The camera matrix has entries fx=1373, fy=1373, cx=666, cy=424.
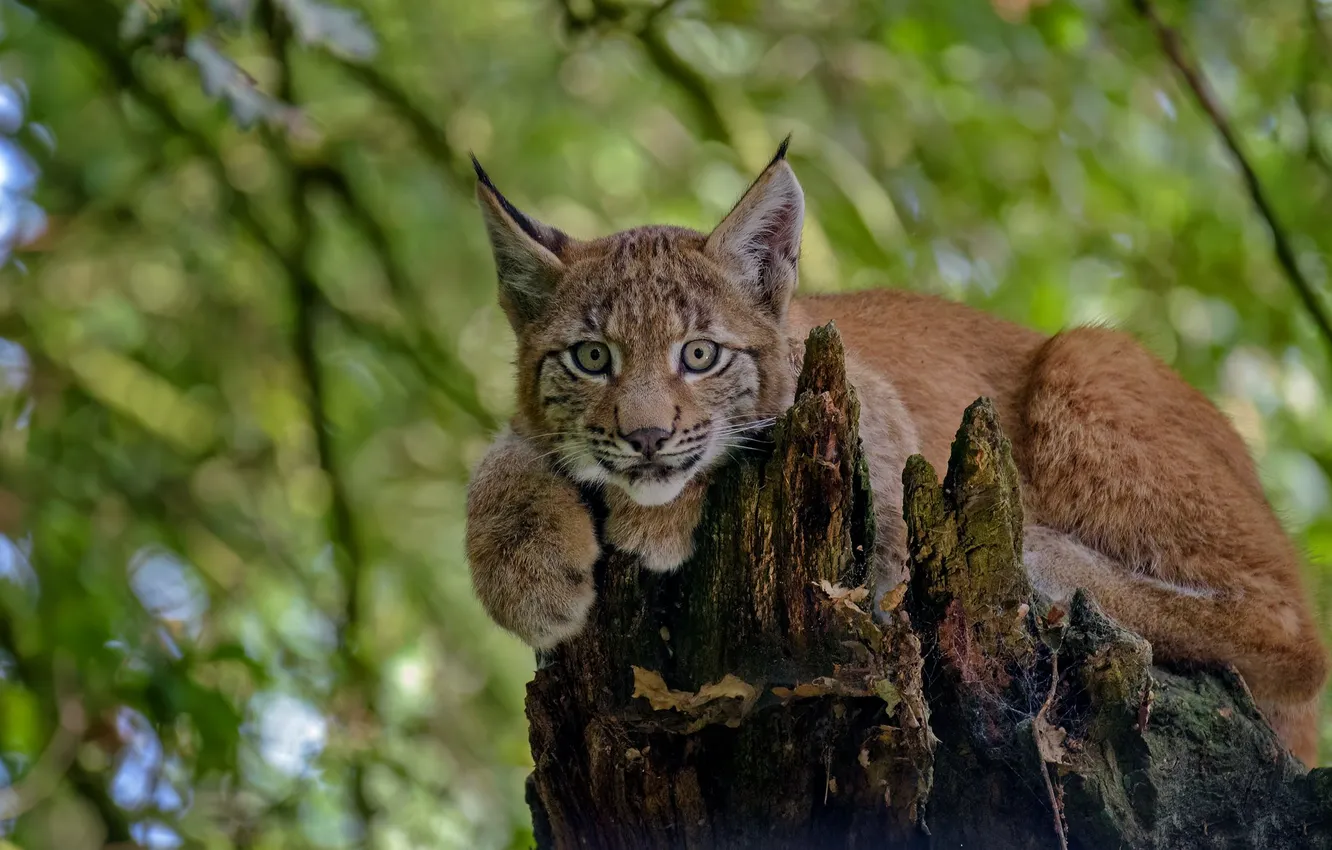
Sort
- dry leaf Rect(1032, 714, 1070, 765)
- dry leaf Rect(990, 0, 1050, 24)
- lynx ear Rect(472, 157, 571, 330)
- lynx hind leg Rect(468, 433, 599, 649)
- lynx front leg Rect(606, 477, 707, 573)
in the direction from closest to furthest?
dry leaf Rect(1032, 714, 1070, 765), lynx front leg Rect(606, 477, 707, 573), lynx hind leg Rect(468, 433, 599, 649), lynx ear Rect(472, 157, 571, 330), dry leaf Rect(990, 0, 1050, 24)

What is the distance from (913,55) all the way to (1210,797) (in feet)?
19.3

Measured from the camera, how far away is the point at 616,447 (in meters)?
4.83

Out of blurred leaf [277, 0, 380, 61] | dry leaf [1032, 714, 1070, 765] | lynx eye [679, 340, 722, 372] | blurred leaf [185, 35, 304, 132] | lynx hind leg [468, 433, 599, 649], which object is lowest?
dry leaf [1032, 714, 1070, 765]

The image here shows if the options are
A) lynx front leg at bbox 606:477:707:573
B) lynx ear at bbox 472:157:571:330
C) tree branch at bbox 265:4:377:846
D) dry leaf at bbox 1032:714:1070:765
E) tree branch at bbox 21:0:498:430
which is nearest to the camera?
dry leaf at bbox 1032:714:1070:765

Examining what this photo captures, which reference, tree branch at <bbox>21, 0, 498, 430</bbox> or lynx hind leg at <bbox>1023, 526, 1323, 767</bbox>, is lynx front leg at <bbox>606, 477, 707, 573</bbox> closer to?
lynx hind leg at <bbox>1023, 526, 1323, 767</bbox>

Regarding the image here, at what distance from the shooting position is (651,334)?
5234 millimetres

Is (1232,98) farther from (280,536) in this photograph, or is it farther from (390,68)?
(280,536)

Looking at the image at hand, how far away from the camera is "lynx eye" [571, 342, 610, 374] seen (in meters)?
5.28

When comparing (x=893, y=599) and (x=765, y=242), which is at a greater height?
(x=765, y=242)

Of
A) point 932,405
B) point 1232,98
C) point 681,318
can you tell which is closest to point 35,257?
point 681,318

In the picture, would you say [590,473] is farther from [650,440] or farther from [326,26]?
[326,26]

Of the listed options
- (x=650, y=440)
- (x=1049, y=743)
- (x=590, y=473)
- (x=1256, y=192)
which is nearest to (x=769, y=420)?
(x=650, y=440)

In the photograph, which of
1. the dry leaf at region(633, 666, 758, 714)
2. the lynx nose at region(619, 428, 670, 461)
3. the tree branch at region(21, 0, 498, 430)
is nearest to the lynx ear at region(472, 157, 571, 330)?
the lynx nose at region(619, 428, 670, 461)

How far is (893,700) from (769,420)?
54.9 inches
